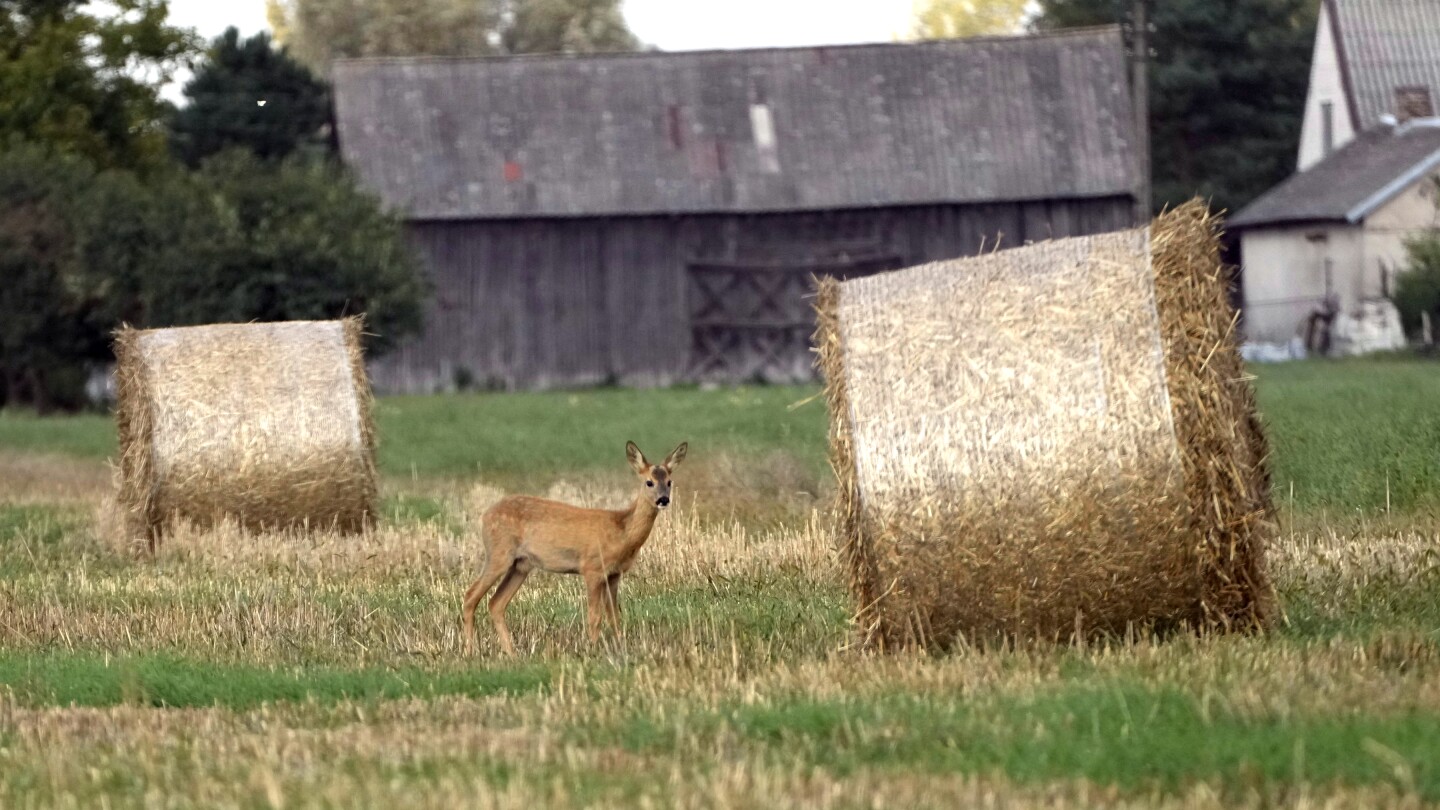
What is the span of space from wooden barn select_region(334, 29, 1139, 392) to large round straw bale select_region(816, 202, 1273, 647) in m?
34.0

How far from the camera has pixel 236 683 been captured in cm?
968

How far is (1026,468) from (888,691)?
1.45 meters

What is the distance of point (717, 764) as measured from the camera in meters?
7.62

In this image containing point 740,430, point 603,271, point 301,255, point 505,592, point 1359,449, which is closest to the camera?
point 505,592

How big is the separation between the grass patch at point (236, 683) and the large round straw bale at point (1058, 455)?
Result: 1752 mm

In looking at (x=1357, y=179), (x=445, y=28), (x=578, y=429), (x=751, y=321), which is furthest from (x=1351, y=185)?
(x=445, y=28)

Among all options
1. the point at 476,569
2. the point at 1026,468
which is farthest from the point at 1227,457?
the point at 476,569

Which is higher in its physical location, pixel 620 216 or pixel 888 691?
pixel 620 216

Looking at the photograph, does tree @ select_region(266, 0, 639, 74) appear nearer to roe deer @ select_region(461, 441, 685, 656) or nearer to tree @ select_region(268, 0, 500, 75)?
tree @ select_region(268, 0, 500, 75)

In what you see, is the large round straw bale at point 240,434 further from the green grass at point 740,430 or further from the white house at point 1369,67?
the white house at point 1369,67

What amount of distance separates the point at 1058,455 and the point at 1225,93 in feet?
163

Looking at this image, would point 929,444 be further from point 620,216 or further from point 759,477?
point 620,216

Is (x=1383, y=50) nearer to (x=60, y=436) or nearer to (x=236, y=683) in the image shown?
(x=60, y=436)

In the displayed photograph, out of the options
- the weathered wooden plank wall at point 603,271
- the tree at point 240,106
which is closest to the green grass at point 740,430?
the weathered wooden plank wall at point 603,271
